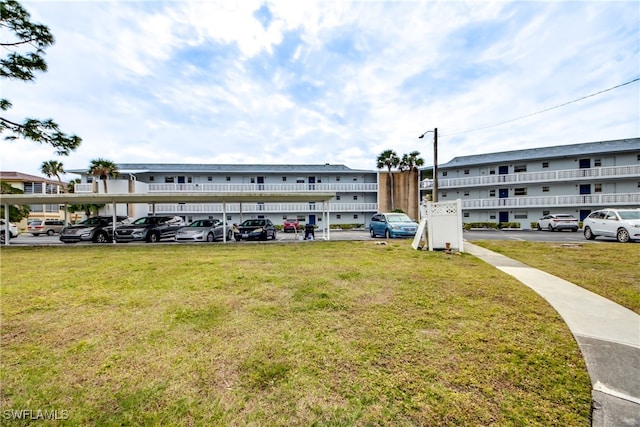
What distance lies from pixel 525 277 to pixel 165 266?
9.02m

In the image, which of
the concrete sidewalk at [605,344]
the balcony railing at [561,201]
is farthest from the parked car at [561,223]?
the concrete sidewalk at [605,344]

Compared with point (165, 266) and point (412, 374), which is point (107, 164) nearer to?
point (165, 266)

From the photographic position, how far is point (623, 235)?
13.6 meters

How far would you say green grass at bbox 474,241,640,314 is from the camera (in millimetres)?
5469

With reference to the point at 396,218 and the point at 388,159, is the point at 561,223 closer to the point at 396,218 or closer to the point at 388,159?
the point at 396,218

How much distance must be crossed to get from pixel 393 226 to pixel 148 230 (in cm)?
1407

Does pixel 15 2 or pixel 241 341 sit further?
pixel 15 2

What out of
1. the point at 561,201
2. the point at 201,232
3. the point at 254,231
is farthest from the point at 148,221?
the point at 561,201

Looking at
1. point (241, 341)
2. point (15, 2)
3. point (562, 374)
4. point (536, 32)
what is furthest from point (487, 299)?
point (15, 2)

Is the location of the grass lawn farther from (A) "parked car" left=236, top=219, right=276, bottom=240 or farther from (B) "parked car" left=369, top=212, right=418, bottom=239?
(A) "parked car" left=236, top=219, right=276, bottom=240

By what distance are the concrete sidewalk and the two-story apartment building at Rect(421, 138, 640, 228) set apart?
2815 cm

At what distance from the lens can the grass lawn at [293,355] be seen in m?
2.42

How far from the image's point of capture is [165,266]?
328 inches

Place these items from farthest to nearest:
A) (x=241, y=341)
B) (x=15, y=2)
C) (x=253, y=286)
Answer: (x=15, y=2) → (x=253, y=286) → (x=241, y=341)
